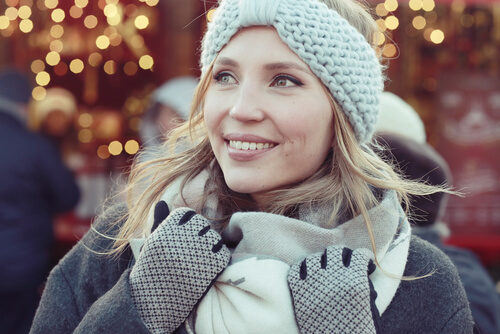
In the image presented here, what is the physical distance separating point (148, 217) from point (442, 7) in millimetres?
3974

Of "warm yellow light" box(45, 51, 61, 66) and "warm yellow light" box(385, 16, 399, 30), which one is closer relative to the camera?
"warm yellow light" box(385, 16, 399, 30)

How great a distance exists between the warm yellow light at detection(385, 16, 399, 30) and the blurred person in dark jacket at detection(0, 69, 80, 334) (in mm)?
2868

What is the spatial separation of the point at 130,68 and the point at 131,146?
77 cm

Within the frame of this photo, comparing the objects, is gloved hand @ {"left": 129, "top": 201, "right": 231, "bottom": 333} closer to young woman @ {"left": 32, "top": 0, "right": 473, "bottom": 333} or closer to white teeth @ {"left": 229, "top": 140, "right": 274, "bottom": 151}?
young woman @ {"left": 32, "top": 0, "right": 473, "bottom": 333}

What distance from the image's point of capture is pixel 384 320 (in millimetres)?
1388

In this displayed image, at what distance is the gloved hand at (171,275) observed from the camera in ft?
4.30

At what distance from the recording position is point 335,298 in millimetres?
1267

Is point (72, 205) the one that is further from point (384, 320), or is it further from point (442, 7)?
point (442, 7)

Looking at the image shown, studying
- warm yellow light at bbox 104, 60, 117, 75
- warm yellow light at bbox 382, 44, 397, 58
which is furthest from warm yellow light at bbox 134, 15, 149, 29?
warm yellow light at bbox 382, 44, 397, 58

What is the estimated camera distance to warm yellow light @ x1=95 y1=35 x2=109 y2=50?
197 inches

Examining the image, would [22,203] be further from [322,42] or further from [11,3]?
[322,42]

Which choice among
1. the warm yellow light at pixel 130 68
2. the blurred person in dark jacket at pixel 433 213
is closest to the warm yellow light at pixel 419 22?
the warm yellow light at pixel 130 68

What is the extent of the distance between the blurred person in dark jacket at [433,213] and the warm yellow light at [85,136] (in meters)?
3.38

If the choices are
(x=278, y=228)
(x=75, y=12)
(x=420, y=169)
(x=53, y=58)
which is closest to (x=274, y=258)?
(x=278, y=228)
